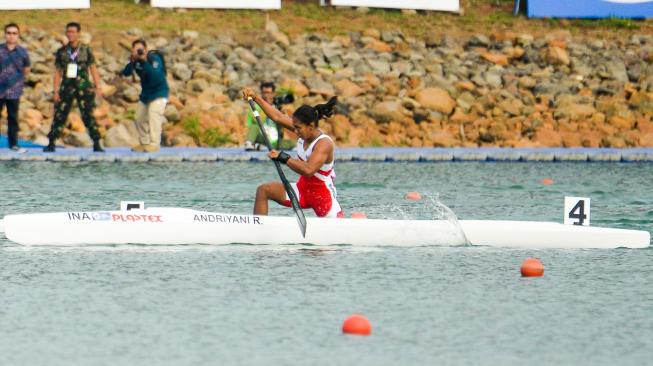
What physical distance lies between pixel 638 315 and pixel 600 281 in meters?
1.69

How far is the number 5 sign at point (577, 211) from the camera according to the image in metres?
15.8

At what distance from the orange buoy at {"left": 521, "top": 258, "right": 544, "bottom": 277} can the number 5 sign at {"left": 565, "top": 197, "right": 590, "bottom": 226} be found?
2059mm

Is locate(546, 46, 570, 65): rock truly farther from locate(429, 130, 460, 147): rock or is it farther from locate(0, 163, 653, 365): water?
locate(0, 163, 653, 365): water

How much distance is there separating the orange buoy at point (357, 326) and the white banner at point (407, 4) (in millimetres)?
24738

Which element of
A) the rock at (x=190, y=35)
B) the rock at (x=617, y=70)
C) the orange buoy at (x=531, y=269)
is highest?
the rock at (x=190, y=35)

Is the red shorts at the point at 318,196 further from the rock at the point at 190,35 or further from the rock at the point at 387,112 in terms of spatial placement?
the rock at the point at 190,35

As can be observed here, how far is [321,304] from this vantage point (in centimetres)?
1222

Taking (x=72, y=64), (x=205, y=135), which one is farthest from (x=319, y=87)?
(x=72, y=64)

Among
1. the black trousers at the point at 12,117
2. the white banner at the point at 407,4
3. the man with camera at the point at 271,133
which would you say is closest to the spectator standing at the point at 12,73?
the black trousers at the point at 12,117

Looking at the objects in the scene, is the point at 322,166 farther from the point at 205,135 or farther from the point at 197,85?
the point at 197,85

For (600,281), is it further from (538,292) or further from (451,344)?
(451,344)

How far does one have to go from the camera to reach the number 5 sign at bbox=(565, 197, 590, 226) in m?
15.8

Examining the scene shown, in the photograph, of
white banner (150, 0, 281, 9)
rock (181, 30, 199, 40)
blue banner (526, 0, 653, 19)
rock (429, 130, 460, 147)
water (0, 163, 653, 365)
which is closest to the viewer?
water (0, 163, 653, 365)

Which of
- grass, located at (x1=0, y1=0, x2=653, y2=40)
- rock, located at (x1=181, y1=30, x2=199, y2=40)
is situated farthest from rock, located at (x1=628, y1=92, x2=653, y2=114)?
rock, located at (x1=181, y1=30, x2=199, y2=40)
